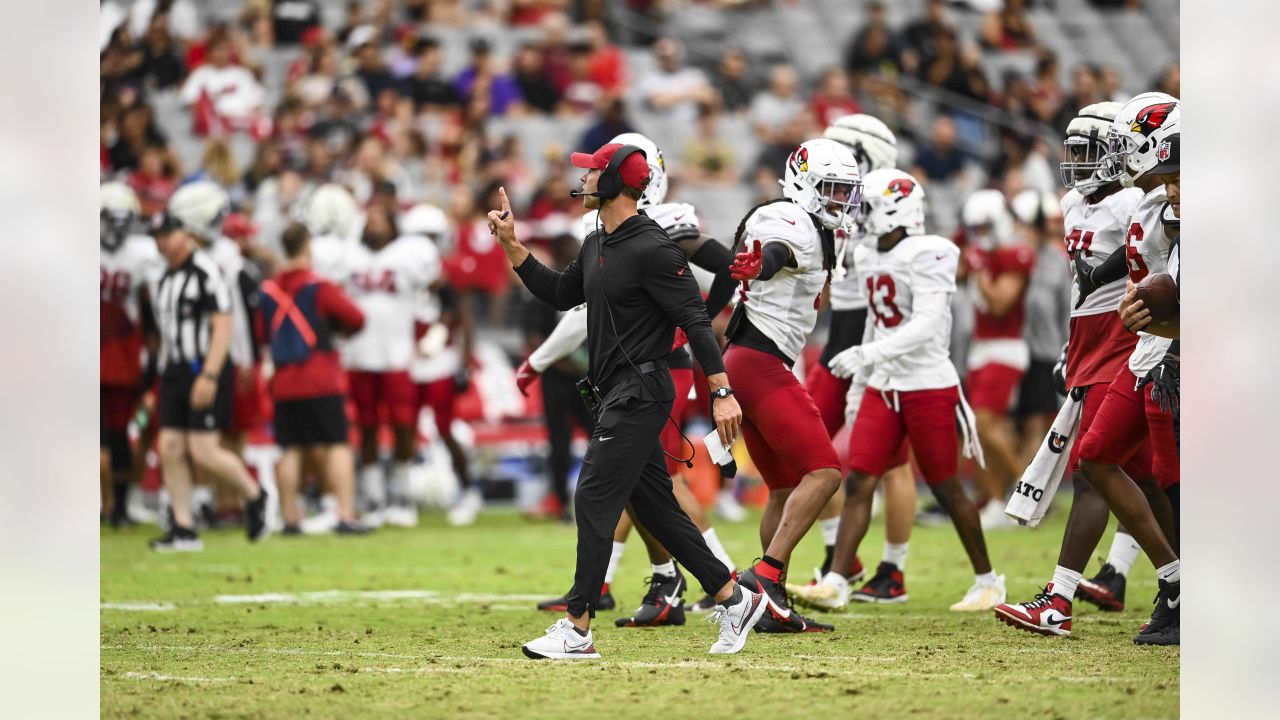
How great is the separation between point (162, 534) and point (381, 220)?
3379mm

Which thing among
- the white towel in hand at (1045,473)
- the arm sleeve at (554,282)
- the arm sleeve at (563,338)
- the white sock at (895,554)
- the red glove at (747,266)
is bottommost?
the white sock at (895,554)

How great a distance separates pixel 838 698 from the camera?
20.2ft

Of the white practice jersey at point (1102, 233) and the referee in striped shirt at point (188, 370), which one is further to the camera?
the referee in striped shirt at point (188, 370)

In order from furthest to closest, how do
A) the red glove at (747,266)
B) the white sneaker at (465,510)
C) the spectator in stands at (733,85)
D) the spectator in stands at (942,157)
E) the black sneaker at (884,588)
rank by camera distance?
the spectator in stands at (733,85) < the spectator in stands at (942,157) < the white sneaker at (465,510) < the black sneaker at (884,588) < the red glove at (747,266)

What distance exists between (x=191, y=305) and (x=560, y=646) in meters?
6.95

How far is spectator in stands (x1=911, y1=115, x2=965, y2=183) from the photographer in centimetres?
2138

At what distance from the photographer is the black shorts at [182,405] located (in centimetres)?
1321

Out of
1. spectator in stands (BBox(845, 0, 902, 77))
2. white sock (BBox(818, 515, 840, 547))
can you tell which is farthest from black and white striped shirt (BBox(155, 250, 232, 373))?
spectator in stands (BBox(845, 0, 902, 77))

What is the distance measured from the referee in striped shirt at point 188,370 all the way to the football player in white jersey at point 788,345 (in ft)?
19.3

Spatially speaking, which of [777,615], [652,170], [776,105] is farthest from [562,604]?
[776,105]

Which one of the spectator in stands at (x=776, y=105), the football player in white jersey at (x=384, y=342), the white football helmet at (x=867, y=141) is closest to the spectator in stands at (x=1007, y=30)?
the spectator in stands at (x=776, y=105)

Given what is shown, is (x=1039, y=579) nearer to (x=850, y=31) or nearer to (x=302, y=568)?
(x=302, y=568)

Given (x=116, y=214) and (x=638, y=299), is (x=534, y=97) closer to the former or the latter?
(x=116, y=214)

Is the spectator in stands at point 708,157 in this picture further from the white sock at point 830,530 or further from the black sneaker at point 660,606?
the black sneaker at point 660,606
